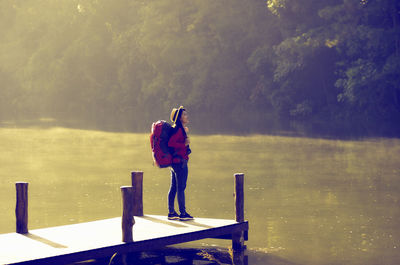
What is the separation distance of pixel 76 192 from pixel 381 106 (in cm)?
2688

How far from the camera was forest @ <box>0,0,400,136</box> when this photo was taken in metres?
40.2

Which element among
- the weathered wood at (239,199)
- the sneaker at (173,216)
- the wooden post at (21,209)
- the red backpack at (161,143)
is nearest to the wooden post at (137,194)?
the sneaker at (173,216)

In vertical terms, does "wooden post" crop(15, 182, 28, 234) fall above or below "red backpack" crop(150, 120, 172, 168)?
below

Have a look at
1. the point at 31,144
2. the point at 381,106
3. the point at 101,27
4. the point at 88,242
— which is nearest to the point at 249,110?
the point at 381,106

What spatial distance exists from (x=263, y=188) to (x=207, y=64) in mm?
34772

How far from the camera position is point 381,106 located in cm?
4109

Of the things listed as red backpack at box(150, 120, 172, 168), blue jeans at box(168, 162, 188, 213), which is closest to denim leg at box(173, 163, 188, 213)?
blue jeans at box(168, 162, 188, 213)

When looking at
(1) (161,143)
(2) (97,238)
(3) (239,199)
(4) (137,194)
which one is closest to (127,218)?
(2) (97,238)

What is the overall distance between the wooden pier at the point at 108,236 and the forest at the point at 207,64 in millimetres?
23086

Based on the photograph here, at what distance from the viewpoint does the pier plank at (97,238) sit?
8.93 m

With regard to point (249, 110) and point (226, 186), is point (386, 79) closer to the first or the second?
point (249, 110)

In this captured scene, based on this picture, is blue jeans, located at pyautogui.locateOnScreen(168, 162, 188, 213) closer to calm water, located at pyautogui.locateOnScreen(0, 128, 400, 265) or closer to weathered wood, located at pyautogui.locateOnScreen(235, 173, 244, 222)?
weathered wood, located at pyautogui.locateOnScreen(235, 173, 244, 222)

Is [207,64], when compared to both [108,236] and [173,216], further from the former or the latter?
[108,236]

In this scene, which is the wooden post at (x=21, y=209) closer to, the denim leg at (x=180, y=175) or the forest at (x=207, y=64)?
the denim leg at (x=180, y=175)
